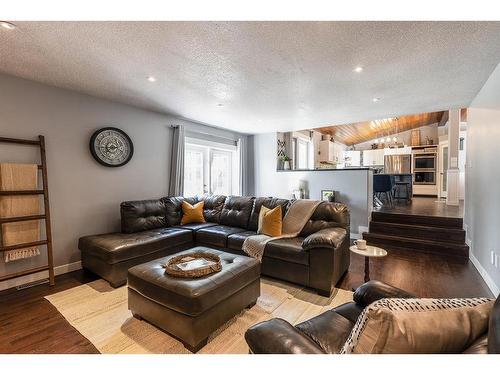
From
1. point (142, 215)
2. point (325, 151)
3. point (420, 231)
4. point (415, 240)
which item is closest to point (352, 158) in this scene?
point (325, 151)

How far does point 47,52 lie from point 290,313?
3.24 meters

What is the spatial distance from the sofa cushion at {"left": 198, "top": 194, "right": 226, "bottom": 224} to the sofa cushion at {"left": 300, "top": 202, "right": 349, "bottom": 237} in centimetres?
158

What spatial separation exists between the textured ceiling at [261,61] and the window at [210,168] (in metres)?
1.47

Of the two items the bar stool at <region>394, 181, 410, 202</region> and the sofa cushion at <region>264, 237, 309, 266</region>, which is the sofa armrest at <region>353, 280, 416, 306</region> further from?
the bar stool at <region>394, 181, 410, 202</region>

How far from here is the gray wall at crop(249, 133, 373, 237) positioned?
4.73m

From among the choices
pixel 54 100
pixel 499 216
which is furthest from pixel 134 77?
pixel 499 216

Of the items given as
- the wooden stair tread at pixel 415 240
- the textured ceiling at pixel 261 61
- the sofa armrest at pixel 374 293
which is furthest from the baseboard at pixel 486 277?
the textured ceiling at pixel 261 61

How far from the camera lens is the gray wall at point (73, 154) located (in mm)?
2777

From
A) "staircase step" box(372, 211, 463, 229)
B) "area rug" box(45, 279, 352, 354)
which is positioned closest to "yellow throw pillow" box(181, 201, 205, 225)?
"area rug" box(45, 279, 352, 354)

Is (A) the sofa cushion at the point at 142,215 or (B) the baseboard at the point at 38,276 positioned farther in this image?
(A) the sofa cushion at the point at 142,215

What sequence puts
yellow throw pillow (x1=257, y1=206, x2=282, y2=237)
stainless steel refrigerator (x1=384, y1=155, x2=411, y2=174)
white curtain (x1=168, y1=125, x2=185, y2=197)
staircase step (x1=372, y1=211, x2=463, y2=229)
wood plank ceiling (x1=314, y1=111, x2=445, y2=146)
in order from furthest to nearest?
stainless steel refrigerator (x1=384, y1=155, x2=411, y2=174), wood plank ceiling (x1=314, y1=111, x2=445, y2=146), white curtain (x1=168, y1=125, x2=185, y2=197), staircase step (x1=372, y1=211, x2=463, y2=229), yellow throw pillow (x1=257, y1=206, x2=282, y2=237)

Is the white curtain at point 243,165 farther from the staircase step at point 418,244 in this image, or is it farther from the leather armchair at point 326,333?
the leather armchair at point 326,333

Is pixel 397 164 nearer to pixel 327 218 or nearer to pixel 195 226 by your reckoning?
pixel 327 218

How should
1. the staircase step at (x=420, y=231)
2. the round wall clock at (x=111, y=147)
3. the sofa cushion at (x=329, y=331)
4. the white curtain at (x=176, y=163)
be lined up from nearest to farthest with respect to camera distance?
1. the sofa cushion at (x=329, y=331)
2. the round wall clock at (x=111, y=147)
3. the staircase step at (x=420, y=231)
4. the white curtain at (x=176, y=163)
